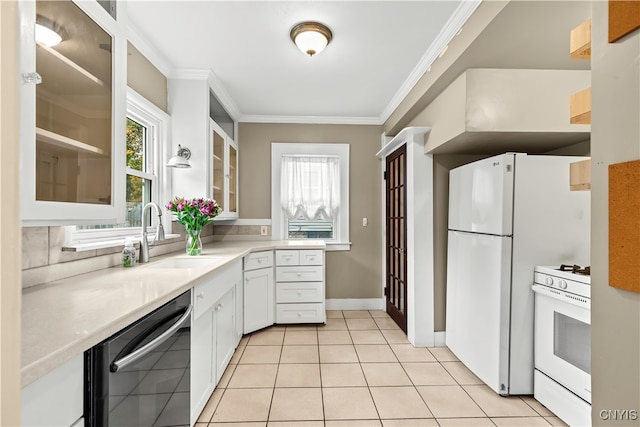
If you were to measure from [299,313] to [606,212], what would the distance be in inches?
120

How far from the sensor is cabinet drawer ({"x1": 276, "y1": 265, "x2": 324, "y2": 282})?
3330mm

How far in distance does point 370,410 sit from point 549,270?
56.6 inches

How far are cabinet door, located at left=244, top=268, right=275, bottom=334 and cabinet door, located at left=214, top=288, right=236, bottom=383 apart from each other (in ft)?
1.41

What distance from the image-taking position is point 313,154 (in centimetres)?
399

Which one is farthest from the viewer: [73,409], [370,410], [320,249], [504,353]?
[320,249]

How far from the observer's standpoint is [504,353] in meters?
2.07

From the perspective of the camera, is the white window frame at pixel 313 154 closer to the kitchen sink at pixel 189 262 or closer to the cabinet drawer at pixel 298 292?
the cabinet drawer at pixel 298 292

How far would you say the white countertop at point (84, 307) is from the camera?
745 mm

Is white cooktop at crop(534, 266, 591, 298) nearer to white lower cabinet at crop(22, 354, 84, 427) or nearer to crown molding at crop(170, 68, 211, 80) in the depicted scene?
white lower cabinet at crop(22, 354, 84, 427)

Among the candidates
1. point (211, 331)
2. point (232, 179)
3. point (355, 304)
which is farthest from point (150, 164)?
point (355, 304)

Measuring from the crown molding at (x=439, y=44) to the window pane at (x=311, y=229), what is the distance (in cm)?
173

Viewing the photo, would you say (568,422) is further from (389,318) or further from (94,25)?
(94,25)

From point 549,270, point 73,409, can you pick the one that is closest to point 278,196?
point 549,270

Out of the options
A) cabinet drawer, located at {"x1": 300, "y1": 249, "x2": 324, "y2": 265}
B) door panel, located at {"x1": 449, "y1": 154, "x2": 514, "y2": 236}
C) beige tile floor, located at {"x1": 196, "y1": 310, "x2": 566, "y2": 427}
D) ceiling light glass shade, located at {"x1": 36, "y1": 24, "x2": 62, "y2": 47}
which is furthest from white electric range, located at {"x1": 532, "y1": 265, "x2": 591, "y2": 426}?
ceiling light glass shade, located at {"x1": 36, "y1": 24, "x2": 62, "y2": 47}
